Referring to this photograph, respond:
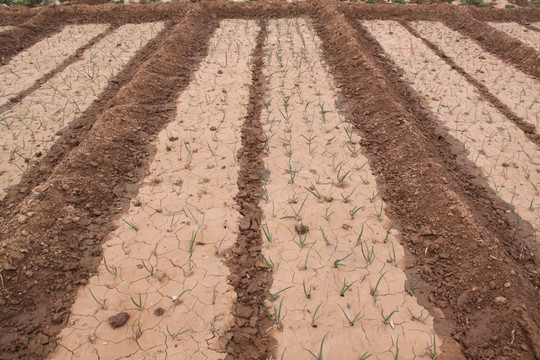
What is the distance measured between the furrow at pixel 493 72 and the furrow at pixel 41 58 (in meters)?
6.88

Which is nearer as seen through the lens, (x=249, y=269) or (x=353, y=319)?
(x=353, y=319)

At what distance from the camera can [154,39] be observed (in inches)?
264

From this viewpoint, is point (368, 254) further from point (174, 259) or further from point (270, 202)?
point (174, 259)

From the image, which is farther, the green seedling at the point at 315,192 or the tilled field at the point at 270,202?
the green seedling at the point at 315,192

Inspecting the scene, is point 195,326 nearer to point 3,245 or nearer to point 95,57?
point 3,245

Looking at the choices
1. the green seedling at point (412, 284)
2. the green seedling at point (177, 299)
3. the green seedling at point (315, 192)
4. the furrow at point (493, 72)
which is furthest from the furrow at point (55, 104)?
the furrow at point (493, 72)

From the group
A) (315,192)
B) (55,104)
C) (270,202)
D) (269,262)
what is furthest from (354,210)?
(55,104)

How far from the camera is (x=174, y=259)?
9.34 feet

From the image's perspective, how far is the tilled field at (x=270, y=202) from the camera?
2.40 meters

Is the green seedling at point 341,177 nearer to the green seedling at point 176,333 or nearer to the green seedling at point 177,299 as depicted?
the green seedling at point 177,299

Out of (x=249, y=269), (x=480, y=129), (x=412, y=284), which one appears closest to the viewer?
(x=412, y=284)

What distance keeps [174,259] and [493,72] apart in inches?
230

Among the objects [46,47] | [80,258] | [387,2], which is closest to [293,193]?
[80,258]

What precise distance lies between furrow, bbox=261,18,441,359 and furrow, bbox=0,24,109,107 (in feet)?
12.6
